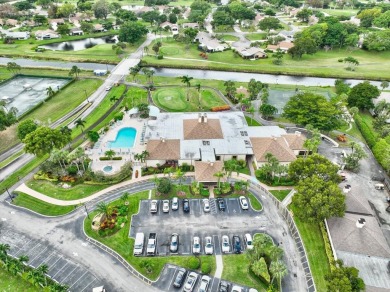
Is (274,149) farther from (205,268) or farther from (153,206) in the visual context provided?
(205,268)

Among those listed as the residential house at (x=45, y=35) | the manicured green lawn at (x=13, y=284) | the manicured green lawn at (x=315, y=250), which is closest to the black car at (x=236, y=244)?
the manicured green lawn at (x=315, y=250)

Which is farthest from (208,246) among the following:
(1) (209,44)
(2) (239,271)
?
(1) (209,44)

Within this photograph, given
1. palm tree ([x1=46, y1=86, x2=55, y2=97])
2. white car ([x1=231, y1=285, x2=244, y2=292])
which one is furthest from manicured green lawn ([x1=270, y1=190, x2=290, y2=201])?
palm tree ([x1=46, y1=86, x2=55, y2=97])

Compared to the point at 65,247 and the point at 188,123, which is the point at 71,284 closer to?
the point at 65,247

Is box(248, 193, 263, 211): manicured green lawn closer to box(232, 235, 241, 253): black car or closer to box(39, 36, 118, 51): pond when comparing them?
box(232, 235, 241, 253): black car

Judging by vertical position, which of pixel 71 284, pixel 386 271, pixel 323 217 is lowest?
pixel 71 284

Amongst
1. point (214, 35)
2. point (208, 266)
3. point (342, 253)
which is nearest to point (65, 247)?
point (208, 266)

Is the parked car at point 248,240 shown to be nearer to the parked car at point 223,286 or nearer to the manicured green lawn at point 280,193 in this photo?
the parked car at point 223,286
